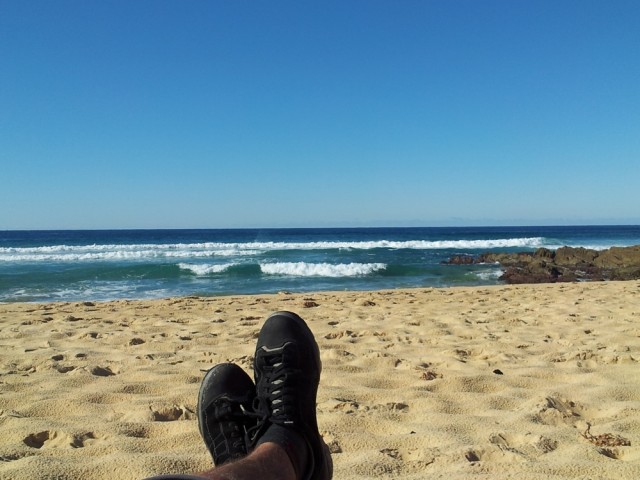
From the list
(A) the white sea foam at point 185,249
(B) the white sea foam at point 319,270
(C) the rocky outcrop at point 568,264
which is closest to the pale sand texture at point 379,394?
(C) the rocky outcrop at point 568,264

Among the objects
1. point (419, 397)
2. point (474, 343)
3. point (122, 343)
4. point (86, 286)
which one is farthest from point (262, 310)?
point (86, 286)

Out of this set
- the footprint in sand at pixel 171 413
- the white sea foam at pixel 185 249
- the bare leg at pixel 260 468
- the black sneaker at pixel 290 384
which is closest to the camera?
the bare leg at pixel 260 468

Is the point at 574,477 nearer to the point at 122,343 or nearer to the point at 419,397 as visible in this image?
the point at 419,397

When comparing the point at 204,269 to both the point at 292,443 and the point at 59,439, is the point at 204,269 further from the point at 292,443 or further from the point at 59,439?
the point at 292,443

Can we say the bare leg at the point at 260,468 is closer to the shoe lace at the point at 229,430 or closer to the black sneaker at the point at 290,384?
the black sneaker at the point at 290,384

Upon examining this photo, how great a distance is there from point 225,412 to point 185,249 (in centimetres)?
2341

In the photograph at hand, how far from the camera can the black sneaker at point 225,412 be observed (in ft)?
5.62

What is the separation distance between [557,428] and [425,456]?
63cm

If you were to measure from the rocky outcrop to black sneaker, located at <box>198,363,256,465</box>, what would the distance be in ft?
33.4

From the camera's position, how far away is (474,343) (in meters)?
3.64

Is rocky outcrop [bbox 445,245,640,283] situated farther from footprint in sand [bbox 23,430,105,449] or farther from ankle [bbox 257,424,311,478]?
footprint in sand [bbox 23,430,105,449]

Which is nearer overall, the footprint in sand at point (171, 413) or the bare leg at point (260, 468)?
the bare leg at point (260, 468)

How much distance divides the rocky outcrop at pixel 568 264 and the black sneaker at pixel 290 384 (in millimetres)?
9988

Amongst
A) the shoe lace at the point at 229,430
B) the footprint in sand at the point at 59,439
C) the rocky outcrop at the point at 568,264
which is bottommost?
the rocky outcrop at the point at 568,264
